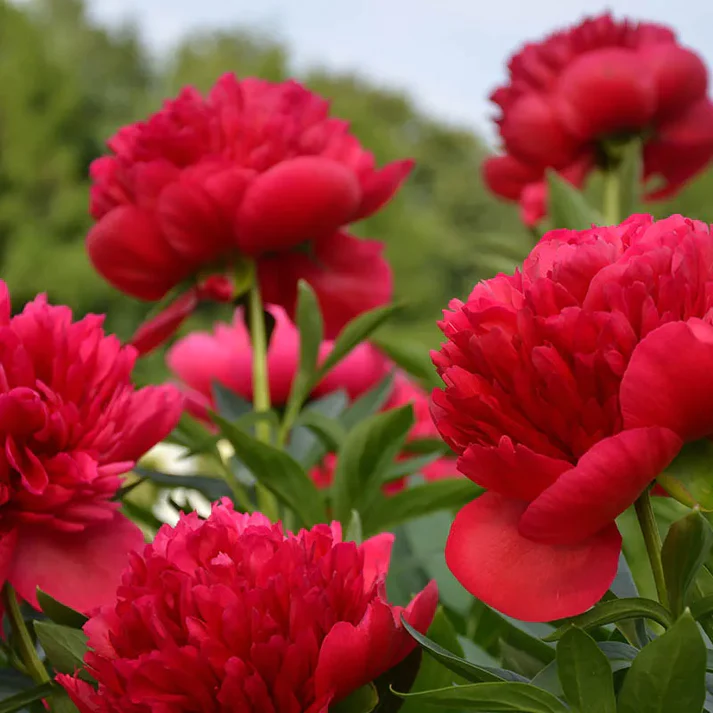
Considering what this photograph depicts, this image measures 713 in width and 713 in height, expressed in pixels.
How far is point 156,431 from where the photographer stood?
1.20 feet

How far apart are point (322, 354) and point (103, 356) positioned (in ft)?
1.02

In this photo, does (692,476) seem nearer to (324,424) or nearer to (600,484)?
(600,484)

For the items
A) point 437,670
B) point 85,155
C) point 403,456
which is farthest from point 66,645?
point 85,155

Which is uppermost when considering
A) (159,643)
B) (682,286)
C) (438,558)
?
(682,286)

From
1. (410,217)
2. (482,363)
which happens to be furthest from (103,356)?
(410,217)

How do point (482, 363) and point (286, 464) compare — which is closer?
point (482, 363)

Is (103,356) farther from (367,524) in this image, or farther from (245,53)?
(245,53)

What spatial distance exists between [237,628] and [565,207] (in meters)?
0.41

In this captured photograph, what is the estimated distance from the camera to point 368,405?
617mm

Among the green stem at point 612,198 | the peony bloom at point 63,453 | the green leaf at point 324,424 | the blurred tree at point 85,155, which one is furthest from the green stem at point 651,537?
the blurred tree at point 85,155

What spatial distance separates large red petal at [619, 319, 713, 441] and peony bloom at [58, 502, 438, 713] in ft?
0.32

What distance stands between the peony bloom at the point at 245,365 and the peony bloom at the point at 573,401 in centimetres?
40

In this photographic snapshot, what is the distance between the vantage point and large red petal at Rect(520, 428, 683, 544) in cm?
23

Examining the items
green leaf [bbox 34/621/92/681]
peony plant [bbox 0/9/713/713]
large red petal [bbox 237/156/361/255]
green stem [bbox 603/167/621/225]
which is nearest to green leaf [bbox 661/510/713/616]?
peony plant [bbox 0/9/713/713]
